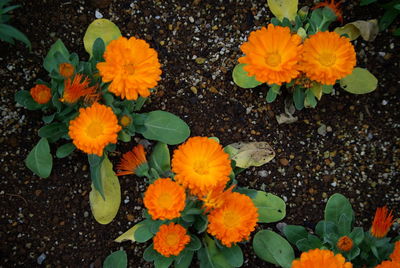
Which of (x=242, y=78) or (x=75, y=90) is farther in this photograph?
(x=242, y=78)

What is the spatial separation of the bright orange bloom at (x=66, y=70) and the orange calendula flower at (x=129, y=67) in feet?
0.52

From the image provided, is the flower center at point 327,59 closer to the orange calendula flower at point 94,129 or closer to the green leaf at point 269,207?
the green leaf at point 269,207

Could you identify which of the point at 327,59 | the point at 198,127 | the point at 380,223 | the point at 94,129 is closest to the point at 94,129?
the point at 94,129

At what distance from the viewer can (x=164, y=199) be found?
195cm

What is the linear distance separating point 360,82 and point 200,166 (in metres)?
0.97

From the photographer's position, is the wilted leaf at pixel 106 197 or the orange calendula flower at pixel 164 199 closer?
the orange calendula flower at pixel 164 199

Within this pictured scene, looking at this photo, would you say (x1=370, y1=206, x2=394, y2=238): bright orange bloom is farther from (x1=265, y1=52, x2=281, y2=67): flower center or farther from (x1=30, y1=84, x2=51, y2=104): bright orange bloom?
(x1=30, y1=84, x2=51, y2=104): bright orange bloom

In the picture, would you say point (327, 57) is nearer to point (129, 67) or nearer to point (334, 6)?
point (334, 6)

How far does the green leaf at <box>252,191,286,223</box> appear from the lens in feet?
7.76

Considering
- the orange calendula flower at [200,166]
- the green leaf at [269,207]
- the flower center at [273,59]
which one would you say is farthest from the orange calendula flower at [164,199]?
the flower center at [273,59]

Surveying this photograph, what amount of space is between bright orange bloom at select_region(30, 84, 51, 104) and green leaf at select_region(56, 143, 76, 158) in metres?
0.22

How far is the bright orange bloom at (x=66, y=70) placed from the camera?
211 cm

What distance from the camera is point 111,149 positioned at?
2236 mm

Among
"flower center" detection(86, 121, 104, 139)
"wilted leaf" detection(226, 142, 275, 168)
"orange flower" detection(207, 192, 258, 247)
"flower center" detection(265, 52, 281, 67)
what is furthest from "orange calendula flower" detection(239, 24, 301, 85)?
"flower center" detection(86, 121, 104, 139)
